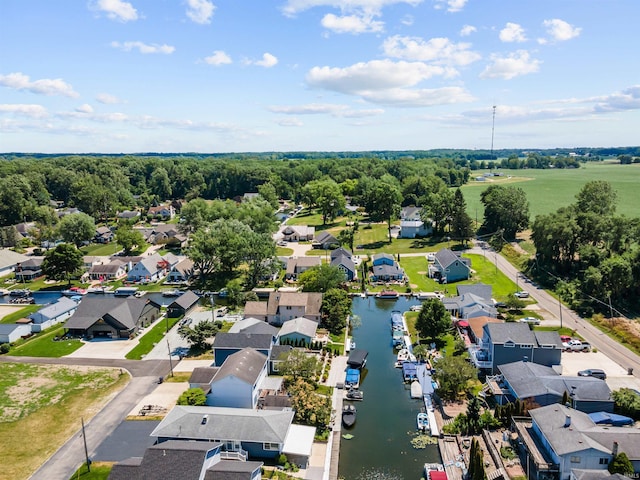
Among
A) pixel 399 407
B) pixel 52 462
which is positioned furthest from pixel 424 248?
Result: pixel 52 462

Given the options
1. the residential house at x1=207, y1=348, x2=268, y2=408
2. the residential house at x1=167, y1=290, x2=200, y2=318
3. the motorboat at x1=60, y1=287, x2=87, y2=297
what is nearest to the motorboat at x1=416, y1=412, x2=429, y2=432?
the residential house at x1=207, y1=348, x2=268, y2=408

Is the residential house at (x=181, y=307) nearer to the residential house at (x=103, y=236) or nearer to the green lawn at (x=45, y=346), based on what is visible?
the green lawn at (x=45, y=346)

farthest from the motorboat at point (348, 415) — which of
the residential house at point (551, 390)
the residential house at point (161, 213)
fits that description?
the residential house at point (161, 213)

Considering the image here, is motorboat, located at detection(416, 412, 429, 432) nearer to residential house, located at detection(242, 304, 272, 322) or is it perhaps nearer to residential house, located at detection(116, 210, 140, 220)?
residential house, located at detection(242, 304, 272, 322)

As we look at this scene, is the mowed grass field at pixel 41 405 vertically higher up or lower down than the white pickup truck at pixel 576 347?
lower down

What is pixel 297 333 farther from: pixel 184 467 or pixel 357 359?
pixel 184 467

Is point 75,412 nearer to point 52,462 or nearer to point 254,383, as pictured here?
point 52,462
